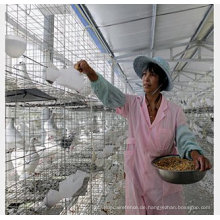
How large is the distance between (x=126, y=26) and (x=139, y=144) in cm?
88

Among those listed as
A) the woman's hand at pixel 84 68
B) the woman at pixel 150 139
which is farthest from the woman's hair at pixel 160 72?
the woman's hand at pixel 84 68

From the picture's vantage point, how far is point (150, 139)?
83 centimetres

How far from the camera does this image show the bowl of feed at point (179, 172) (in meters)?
0.70

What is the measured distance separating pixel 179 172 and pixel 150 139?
0.60 feet

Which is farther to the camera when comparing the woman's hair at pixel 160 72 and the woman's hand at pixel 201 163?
the woman's hair at pixel 160 72

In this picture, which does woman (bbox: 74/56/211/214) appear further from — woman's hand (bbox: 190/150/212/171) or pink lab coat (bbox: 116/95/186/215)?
woman's hand (bbox: 190/150/212/171)

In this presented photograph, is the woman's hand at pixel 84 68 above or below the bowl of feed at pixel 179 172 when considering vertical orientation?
above

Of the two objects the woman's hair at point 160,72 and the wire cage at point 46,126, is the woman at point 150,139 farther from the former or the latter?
the wire cage at point 46,126

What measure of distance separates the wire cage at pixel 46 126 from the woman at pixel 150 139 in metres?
0.23

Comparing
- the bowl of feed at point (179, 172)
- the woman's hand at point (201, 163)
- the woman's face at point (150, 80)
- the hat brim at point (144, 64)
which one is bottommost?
the bowl of feed at point (179, 172)

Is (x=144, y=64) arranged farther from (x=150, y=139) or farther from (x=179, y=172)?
(x=179, y=172)

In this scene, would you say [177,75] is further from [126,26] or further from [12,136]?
[12,136]
